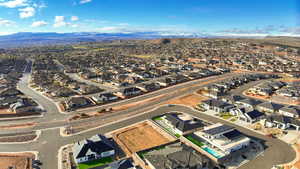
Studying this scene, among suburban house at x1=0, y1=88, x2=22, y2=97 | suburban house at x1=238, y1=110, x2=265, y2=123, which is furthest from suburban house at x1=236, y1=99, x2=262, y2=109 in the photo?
suburban house at x1=0, y1=88, x2=22, y2=97

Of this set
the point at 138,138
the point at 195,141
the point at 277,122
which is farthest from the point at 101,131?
the point at 277,122

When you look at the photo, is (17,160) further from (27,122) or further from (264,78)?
(264,78)

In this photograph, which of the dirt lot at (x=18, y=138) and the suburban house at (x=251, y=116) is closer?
the dirt lot at (x=18, y=138)

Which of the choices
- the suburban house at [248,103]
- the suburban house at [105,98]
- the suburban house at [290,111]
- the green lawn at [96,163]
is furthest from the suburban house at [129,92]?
the suburban house at [290,111]

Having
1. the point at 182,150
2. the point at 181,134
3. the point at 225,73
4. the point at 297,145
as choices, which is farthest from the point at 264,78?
the point at 182,150

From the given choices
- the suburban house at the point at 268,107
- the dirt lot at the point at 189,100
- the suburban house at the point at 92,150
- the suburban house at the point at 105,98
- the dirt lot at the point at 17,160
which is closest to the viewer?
the dirt lot at the point at 17,160

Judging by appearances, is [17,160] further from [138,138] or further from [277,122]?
[277,122]

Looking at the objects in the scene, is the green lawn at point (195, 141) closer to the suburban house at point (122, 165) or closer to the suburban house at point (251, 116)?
the suburban house at point (122, 165)
